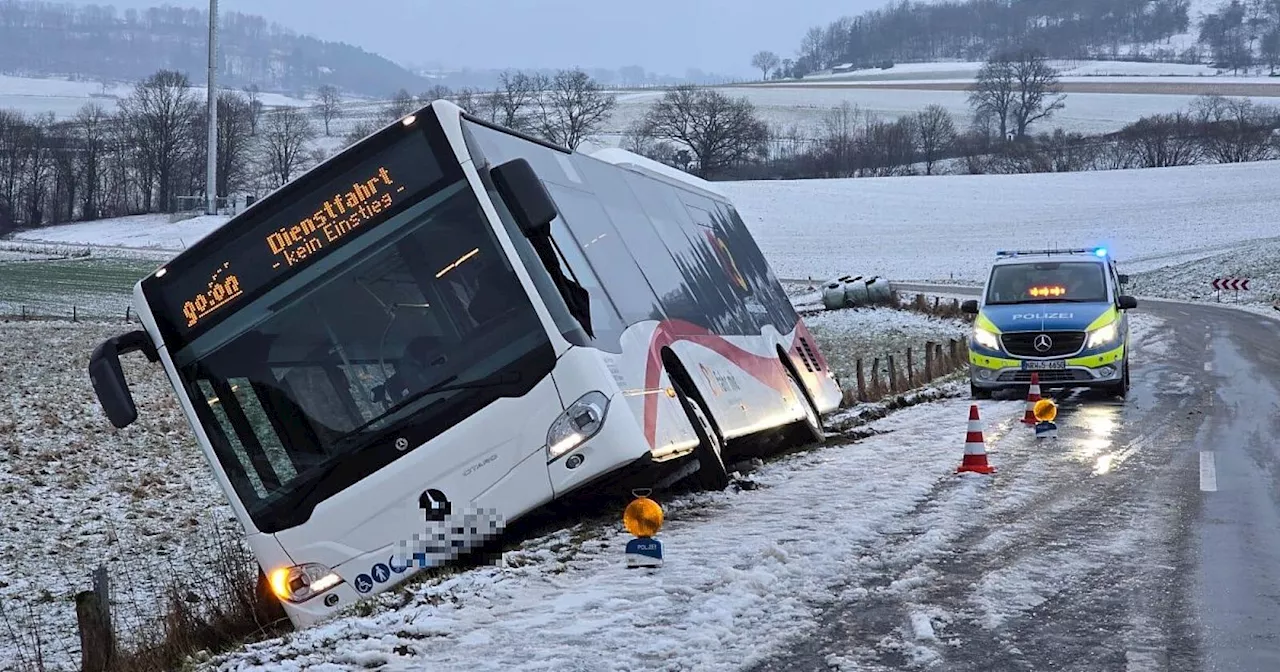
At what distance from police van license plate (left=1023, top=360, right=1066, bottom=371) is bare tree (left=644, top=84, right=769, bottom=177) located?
7549cm

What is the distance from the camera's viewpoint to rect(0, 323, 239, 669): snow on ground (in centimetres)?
1073

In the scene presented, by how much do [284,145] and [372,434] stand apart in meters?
97.1

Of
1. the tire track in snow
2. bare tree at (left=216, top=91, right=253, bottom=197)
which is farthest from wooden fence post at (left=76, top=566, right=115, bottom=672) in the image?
bare tree at (left=216, top=91, right=253, bottom=197)

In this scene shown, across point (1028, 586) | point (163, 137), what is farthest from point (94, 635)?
point (163, 137)

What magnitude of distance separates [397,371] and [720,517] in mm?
2453

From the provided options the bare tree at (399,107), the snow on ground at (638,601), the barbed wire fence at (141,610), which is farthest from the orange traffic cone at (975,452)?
the bare tree at (399,107)

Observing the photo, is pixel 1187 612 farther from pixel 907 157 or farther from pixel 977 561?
pixel 907 157

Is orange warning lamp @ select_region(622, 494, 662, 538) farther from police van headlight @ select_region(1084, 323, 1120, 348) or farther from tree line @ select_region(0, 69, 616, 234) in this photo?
tree line @ select_region(0, 69, 616, 234)

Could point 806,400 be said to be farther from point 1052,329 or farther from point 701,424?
point 701,424

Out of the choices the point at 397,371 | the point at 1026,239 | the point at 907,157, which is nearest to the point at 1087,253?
the point at 397,371

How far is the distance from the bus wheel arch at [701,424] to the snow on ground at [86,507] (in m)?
3.57

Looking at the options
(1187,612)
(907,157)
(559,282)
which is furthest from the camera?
(907,157)

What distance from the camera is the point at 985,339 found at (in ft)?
58.0

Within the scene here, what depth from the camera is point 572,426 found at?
281 inches
